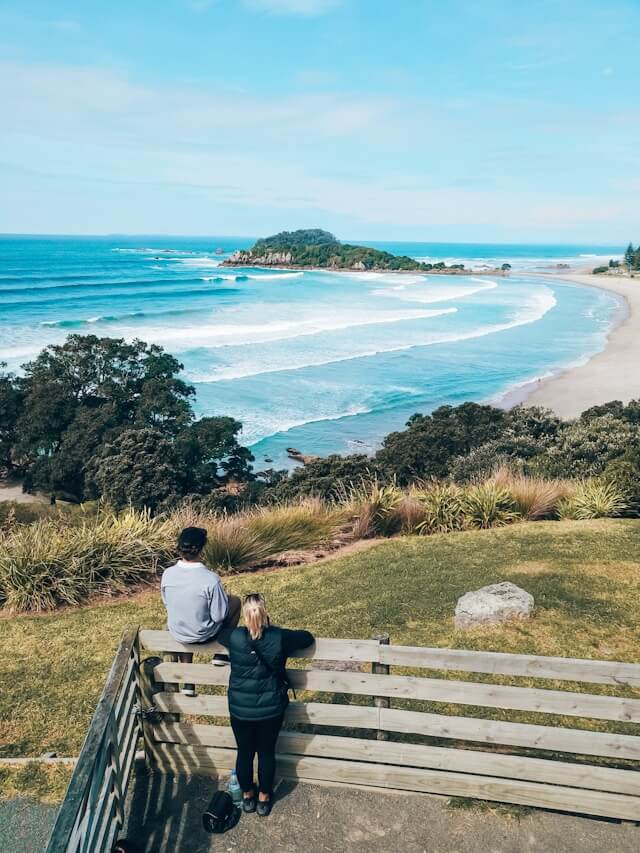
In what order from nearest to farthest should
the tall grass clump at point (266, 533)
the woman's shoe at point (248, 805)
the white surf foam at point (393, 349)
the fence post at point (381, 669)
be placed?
1. the woman's shoe at point (248, 805)
2. the fence post at point (381, 669)
3. the tall grass clump at point (266, 533)
4. the white surf foam at point (393, 349)

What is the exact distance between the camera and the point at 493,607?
25.4ft

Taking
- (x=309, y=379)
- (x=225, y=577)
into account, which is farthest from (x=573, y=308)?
(x=225, y=577)

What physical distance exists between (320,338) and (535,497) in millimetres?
41330

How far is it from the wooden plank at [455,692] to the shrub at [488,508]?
718 cm

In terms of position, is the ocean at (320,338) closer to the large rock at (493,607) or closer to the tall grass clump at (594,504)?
the tall grass clump at (594,504)

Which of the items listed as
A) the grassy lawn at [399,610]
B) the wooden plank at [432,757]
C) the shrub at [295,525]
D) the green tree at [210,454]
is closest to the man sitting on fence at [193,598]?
the wooden plank at [432,757]

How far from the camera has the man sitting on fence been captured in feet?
16.4

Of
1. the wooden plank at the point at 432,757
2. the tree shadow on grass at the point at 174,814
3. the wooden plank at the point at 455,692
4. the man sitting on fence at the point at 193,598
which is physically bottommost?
the tree shadow on grass at the point at 174,814

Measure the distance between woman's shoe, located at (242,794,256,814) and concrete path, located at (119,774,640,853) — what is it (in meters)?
0.04

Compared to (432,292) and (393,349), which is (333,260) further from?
(393,349)

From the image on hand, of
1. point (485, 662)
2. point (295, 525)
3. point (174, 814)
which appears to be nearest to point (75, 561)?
point (295, 525)

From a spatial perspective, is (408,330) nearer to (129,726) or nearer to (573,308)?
(573,308)

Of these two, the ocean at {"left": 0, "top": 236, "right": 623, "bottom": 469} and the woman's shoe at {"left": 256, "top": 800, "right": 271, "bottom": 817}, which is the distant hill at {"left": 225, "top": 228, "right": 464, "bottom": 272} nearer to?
the ocean at {"left": 0, "top": 236, "right": 623, "bottom": 469}

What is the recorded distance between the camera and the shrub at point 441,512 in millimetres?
11914
